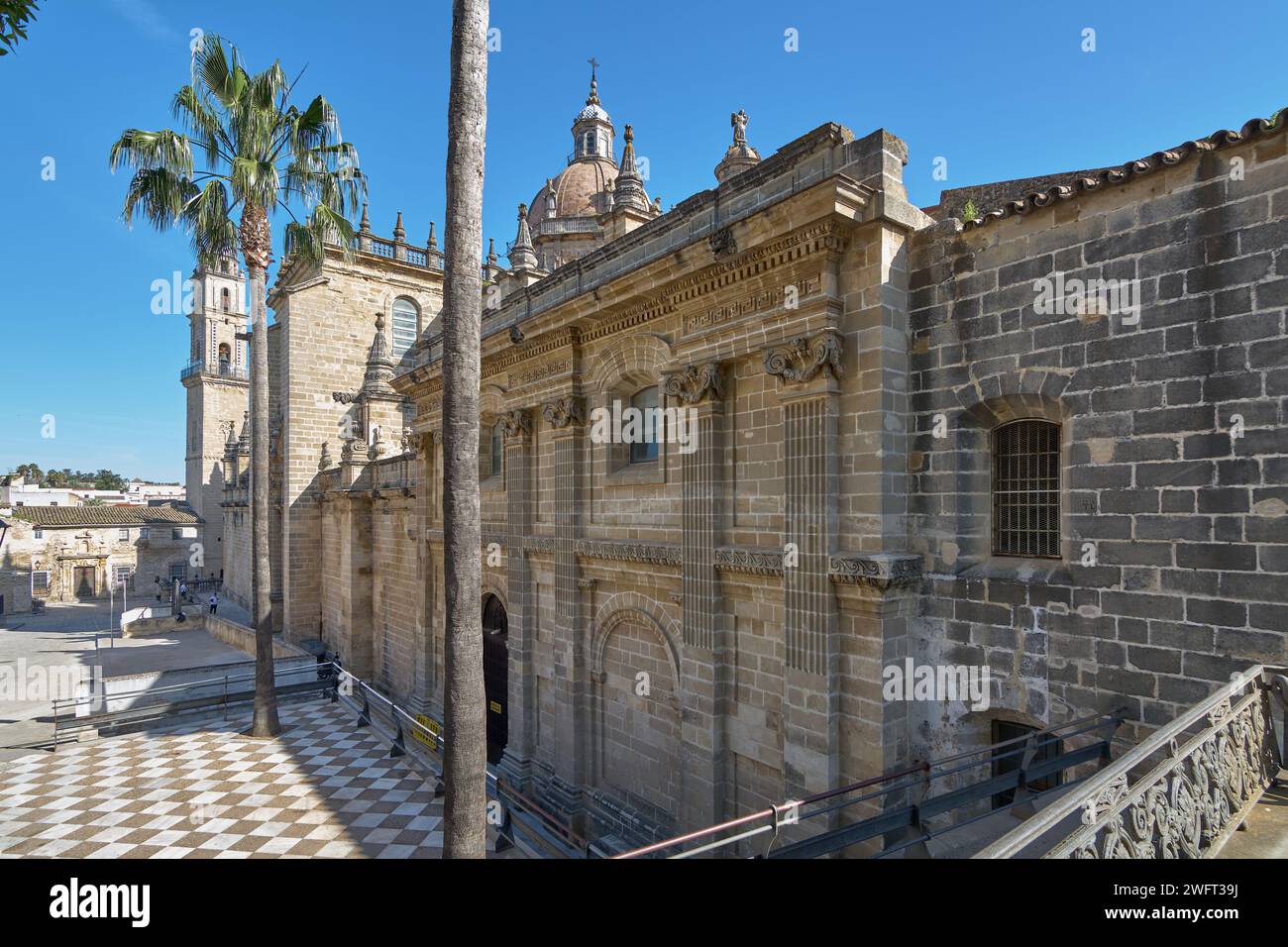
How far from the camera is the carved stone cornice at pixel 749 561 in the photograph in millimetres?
8094

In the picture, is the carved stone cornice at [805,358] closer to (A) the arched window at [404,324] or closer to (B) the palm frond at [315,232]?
(B) the palm frond at [315,232]

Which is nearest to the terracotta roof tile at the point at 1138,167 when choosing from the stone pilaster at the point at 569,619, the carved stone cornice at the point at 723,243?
the carved stone cornice at the point at 723,243

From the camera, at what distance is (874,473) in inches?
282

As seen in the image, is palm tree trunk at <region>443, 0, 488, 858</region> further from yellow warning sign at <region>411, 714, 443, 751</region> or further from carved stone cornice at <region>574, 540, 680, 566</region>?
yellow warning sign at <region>411, 714, 443, 751</region>

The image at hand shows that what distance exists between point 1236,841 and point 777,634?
471 cm

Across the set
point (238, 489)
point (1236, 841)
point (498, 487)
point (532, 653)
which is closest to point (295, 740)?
point (532, 653)

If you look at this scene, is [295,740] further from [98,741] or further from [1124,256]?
[1124,256]

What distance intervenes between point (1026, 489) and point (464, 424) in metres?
5.85

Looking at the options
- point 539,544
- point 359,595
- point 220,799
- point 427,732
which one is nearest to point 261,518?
point 359,595

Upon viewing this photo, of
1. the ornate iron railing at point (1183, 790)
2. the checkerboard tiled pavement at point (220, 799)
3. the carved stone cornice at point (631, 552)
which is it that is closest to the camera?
the ornate iron railing at point (1183, 790)

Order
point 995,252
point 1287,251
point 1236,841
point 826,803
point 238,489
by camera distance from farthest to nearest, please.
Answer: point 238,489
point 826,803
point 995,252
point 1287,251
point 1236,841

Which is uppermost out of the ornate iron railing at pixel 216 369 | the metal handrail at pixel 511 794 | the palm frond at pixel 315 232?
the ornate iron railing at pixel 216 369

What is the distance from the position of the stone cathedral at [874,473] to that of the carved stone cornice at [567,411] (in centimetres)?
6
